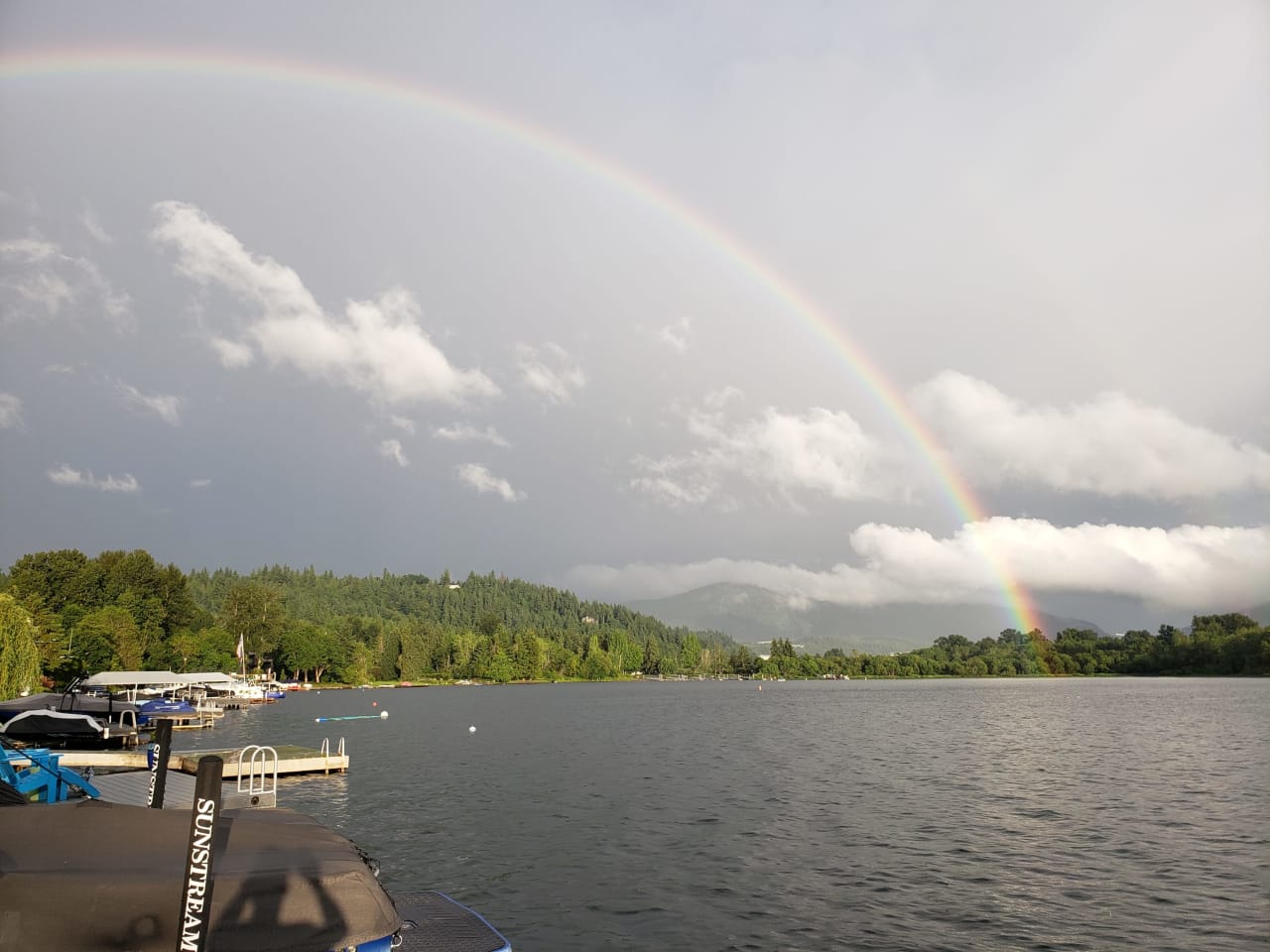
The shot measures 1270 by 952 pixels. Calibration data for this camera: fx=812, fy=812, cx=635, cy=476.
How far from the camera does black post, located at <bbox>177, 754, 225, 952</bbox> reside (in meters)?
9.02

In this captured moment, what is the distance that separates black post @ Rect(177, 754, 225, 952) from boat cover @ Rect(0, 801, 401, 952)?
115 centimetres

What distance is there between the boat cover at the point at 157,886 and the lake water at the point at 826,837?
1201cm

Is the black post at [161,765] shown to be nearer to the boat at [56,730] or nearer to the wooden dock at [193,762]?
the wooden dock at [193,762]

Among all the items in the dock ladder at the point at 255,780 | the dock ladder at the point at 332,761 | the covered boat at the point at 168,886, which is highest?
the covered boat at the point at 168,886

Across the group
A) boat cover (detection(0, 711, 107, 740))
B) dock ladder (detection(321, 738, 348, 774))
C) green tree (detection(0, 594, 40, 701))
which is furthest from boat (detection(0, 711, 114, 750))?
green tree (detection(0, 594, 40, 701))

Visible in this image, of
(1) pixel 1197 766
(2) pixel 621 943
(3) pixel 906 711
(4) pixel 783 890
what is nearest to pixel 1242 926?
(4) pixel 783 890

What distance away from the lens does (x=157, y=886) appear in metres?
10.6

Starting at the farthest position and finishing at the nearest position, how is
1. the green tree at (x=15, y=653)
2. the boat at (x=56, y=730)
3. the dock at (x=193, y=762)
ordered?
the green tree at (x=15, y=653) < the dock at (x=193, y=762) < the boat at (x=56, y=730)

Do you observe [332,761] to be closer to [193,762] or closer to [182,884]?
[193,762]

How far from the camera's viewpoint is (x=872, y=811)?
138 feet

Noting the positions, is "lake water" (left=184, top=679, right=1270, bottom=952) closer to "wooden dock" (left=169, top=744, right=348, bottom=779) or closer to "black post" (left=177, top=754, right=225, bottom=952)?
"wooden dock" (left=169, top=744, right=348, bottom=779)

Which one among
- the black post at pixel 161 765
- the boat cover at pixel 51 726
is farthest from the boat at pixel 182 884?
the boat cover at pixel 51 726

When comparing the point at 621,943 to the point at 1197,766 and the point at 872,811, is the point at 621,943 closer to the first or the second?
the point at 872,811

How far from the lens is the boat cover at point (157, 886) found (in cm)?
1009
